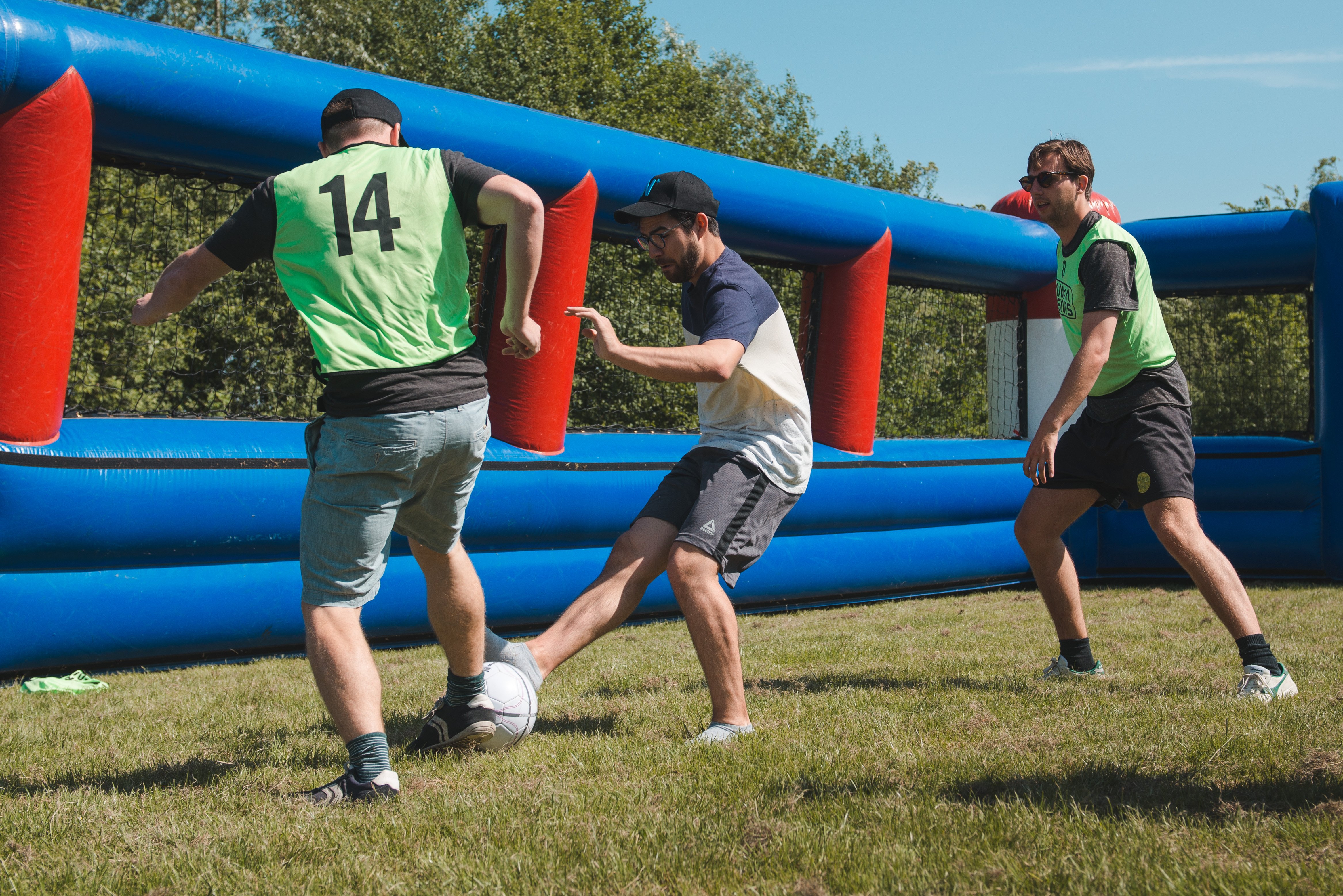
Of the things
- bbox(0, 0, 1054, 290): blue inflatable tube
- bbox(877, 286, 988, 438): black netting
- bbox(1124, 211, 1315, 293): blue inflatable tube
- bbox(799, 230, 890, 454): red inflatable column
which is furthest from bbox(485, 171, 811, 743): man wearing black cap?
bbox(877, 286, 988, 438): black netting

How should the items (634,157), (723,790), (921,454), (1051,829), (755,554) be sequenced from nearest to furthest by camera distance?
1. (1051,829)
2. (723,790)
3. (755,554)
4. (634,157)
5. (921,454)

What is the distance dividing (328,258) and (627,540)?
4.04 ft

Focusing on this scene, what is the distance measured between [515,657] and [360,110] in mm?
1509

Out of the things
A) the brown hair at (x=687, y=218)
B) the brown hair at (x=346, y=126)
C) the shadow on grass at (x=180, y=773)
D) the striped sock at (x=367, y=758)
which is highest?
the brown hair at (x=346, y=126)

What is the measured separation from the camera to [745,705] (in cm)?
332

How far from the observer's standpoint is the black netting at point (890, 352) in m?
8.27

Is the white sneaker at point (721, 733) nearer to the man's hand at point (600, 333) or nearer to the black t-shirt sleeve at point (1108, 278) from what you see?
the man's hand at point (600, 333)

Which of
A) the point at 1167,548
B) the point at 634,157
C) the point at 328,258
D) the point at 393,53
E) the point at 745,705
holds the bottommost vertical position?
the point at 745,705

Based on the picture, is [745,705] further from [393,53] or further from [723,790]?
[393,53]

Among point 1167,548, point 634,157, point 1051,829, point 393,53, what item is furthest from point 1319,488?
point 393,53

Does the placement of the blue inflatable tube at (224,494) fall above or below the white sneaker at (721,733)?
above

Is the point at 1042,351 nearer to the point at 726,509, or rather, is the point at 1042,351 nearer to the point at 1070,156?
the point at 1070,156

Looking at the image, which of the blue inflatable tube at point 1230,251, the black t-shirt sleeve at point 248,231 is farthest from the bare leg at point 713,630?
the blue inflatable tube at point 1230,251

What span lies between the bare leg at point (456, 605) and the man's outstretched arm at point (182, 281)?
2.65 ft
